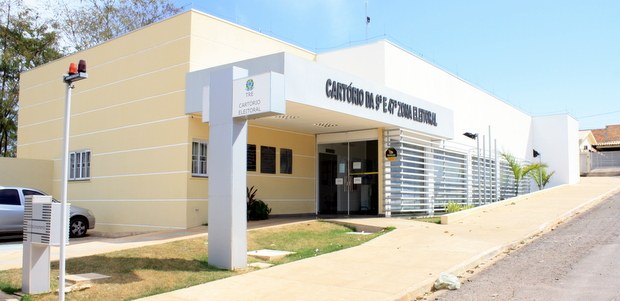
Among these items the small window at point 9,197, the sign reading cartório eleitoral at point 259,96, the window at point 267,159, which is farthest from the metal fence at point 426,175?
the small window at point 9,197

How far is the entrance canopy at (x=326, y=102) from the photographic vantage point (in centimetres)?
1313

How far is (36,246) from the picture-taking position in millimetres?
7902

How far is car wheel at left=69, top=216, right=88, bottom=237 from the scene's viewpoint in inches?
631

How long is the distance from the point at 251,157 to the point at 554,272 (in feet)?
34.3

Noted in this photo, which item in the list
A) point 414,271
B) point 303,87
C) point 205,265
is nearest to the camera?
point 414,271

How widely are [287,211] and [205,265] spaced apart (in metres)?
9.09

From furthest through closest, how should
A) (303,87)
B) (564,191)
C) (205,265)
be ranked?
(564,191) < (303,87) < (205,265)

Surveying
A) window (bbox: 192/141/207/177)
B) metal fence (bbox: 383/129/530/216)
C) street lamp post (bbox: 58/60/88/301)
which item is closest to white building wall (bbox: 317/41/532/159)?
metal fence (bbox: 383/129/530/216)

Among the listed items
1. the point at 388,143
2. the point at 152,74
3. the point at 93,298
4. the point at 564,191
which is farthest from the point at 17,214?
the point at 564,191

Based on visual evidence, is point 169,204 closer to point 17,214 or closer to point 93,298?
point 17,214

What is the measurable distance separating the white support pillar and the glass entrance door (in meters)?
9.74

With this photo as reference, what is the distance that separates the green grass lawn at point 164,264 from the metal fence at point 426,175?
5.10 meters

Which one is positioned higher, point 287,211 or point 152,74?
point 152,74

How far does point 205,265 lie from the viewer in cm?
988
